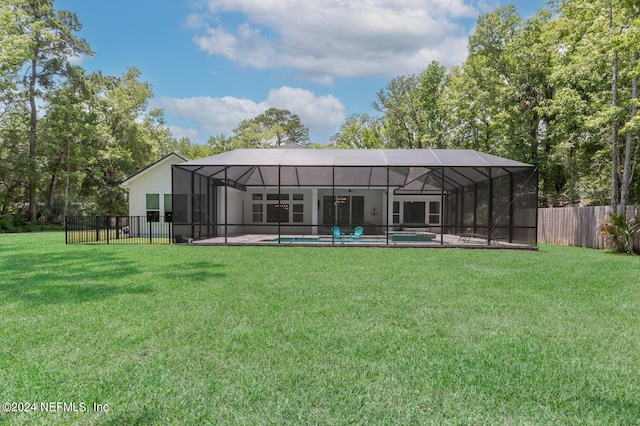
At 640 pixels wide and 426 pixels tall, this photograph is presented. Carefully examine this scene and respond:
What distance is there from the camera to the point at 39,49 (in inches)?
912

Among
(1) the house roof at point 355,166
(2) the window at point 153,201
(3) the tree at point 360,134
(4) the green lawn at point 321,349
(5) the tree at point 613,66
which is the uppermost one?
(3) the tree at point 360,134

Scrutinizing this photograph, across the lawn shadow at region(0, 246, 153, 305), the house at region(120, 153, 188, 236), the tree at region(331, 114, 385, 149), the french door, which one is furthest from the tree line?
the lawn shadow at region(0, 246, 153, 305)

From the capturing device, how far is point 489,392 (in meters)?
2.37

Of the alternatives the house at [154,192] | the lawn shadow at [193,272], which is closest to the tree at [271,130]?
the house at [154,192]

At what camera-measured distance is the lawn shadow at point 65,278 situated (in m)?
4.94

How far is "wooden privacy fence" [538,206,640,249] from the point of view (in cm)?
1173

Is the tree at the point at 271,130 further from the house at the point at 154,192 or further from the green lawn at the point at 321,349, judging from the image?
the green lawn at the point at 321,349

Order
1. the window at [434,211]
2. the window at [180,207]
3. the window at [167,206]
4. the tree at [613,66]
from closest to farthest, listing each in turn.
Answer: the tree at [613,66], the window at [180,207], the window at [167,206], the window at [434,211]

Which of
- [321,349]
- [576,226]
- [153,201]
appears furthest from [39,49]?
[576,226]

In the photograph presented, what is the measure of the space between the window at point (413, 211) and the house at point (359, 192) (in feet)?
0.18

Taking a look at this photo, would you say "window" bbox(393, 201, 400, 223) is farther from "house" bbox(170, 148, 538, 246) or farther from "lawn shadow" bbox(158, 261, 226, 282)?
"lawn shadow" bbox(158, 261, 226, 282)

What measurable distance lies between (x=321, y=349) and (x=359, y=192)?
16.5 m

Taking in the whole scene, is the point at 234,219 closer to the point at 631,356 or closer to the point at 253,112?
the point at 631,356

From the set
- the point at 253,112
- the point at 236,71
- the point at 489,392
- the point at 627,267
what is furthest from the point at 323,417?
the point at 253,112
